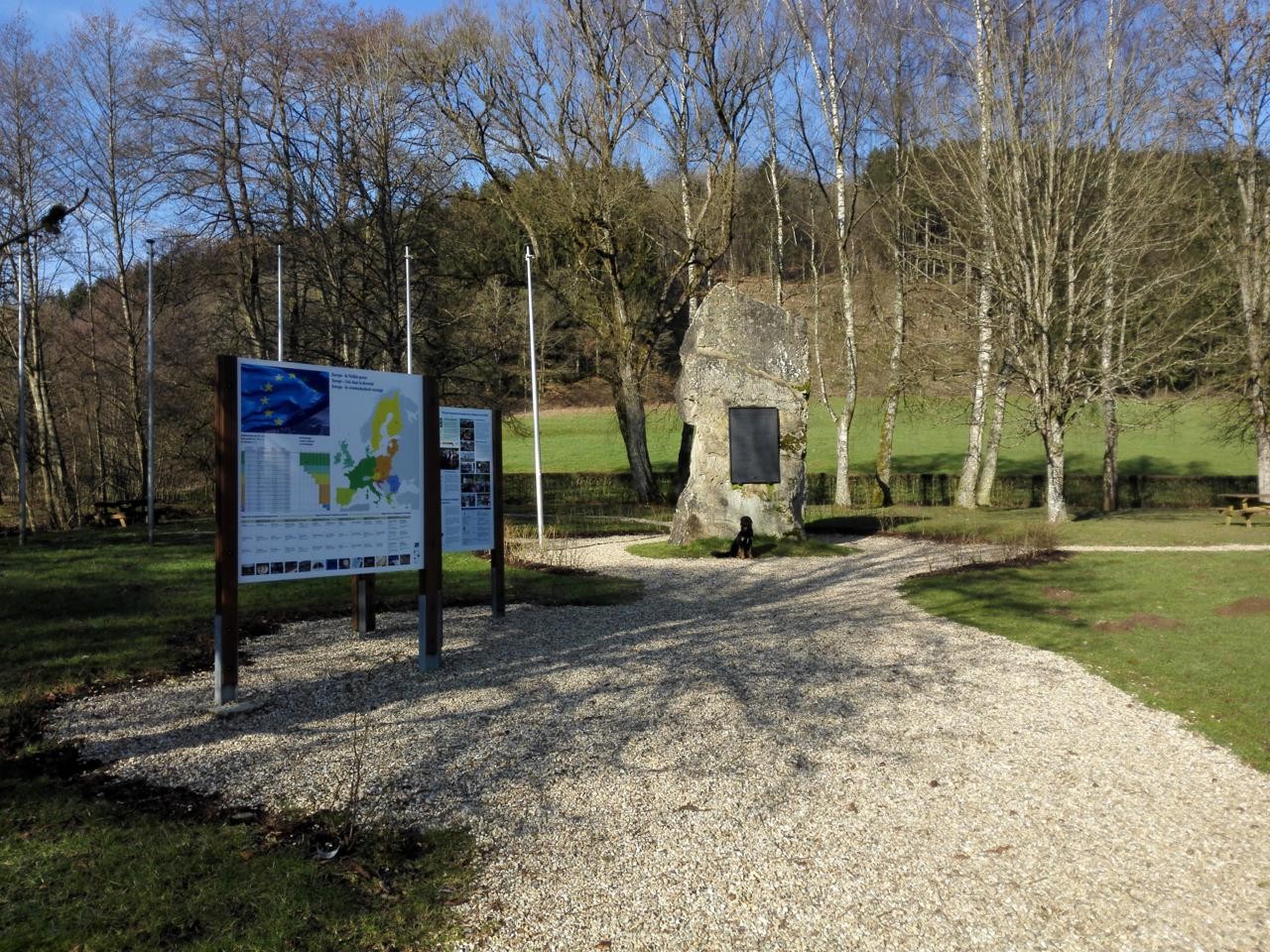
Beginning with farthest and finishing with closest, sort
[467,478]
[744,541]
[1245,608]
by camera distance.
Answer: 1. [744,541]
2. [1245,608]
3. [467,478]

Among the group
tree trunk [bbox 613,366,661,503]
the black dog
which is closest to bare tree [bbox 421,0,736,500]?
tree trunk [bbox 613,366,661,503]

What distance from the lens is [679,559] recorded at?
1606 cm

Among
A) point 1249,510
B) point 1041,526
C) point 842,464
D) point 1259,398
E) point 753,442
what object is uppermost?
point 1259,398

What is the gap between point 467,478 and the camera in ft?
31.7

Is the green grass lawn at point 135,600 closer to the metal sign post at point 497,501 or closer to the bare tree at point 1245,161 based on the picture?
the metal sign post at point 497,501

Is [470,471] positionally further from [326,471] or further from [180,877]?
[180,877]

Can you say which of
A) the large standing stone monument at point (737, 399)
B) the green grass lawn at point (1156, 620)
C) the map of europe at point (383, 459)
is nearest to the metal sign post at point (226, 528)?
the map of europe at point (383, 459)

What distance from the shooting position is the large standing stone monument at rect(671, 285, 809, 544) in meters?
16.8

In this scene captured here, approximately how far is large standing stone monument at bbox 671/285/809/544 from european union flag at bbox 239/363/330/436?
1007cm

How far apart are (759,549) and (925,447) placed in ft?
102

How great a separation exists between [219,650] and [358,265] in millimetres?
24047

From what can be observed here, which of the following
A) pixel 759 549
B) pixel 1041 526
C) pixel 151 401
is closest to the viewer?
pixel 759 549

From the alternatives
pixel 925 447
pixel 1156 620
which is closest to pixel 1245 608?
pixel 1156 620

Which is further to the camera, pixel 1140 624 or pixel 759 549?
pixel 759 549
